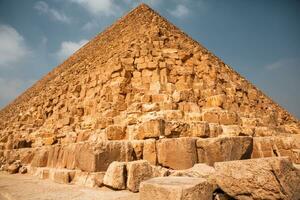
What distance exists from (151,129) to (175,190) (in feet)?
9.80

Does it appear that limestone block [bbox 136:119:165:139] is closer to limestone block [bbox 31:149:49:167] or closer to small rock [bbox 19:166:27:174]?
limestone block [bbox 31:149:49:167]

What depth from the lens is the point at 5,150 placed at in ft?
40.2

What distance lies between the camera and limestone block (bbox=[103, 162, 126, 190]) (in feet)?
14.9

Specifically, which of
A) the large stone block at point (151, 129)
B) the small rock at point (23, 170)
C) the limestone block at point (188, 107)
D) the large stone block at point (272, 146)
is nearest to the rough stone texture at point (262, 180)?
the large stone block at point (151, 129)

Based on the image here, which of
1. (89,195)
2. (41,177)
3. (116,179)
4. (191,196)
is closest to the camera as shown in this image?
(191,196)

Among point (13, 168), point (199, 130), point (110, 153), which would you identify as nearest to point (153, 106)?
point (199, 130)

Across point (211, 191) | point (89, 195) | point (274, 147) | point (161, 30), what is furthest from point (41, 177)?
point (161, 30)

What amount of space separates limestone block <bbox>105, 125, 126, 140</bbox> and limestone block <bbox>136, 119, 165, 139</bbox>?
0.61 metres

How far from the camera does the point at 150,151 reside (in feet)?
18.3

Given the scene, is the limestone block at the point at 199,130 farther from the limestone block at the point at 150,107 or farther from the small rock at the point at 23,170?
the small rock at the point at 23,170

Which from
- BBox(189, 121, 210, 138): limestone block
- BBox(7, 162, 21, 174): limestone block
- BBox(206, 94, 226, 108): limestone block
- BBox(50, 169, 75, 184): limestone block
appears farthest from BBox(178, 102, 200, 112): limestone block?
BBox(7, 162, 21, 174): limestone block

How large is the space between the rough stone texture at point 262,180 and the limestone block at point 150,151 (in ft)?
7.11

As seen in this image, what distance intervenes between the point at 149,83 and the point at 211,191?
5.40 m

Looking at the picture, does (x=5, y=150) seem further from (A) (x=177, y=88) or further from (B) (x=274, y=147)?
(B) (x=274, y=147)
